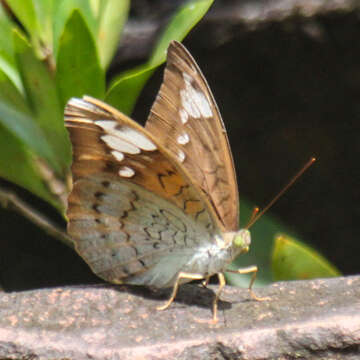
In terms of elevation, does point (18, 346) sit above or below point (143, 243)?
below

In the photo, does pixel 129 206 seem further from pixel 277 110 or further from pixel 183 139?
pixel 277 110

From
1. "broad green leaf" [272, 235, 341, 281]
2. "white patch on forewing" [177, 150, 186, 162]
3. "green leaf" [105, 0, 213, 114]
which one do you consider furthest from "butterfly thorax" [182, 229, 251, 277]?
"green leaf" [105, 0, 213, 114]

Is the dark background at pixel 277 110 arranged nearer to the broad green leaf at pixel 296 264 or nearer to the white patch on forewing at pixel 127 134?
the broad green leaf at pixel 296 264

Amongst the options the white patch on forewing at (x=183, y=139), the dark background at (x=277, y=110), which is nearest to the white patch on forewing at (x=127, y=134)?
the white patch on forewing at (x=183, y=139)

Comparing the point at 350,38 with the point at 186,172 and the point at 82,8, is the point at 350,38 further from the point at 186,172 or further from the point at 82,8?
the point at 186,172

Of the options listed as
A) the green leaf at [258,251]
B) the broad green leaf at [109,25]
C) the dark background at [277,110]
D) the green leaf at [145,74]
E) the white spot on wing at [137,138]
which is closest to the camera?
the white spot on wing at [137,138]

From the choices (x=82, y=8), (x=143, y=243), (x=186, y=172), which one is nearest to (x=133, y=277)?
(x=143, y=243)
